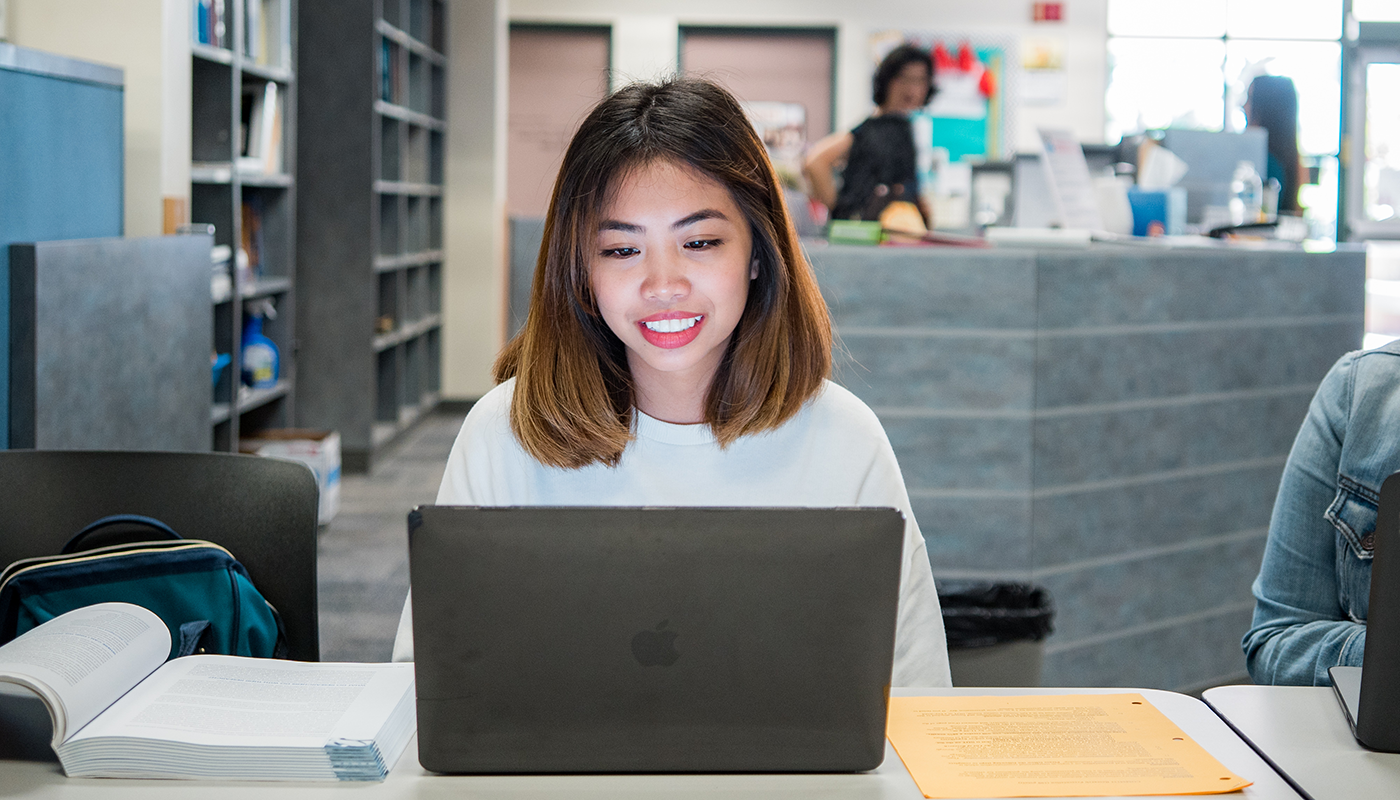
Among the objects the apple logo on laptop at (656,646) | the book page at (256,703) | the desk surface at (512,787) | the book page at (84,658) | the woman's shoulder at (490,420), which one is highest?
the woman's shoulder at (490,420)

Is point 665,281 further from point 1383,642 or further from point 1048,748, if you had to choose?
point 1383,642

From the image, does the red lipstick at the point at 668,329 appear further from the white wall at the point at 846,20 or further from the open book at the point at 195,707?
the white wall at the point at 846,20

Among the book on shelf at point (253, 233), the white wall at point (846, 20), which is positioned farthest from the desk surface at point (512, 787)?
the white wall at point (846, 20)

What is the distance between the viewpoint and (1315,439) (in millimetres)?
1340

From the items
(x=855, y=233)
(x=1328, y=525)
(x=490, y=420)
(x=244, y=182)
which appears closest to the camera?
(x=1328, y=525)

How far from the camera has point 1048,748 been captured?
94 cm

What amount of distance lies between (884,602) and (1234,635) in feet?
8.46

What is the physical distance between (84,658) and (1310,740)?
3.15ft

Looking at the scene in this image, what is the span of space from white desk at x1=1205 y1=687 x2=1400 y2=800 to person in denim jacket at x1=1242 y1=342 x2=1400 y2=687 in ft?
0.65

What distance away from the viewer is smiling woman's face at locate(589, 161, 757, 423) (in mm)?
1316

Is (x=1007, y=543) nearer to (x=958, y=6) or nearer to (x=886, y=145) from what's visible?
(x=886, y=145)

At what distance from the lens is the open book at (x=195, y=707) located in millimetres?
887

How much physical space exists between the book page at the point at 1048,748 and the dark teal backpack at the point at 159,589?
27.8 inches

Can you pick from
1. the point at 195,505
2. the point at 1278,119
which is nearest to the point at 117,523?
the point at 195,505
